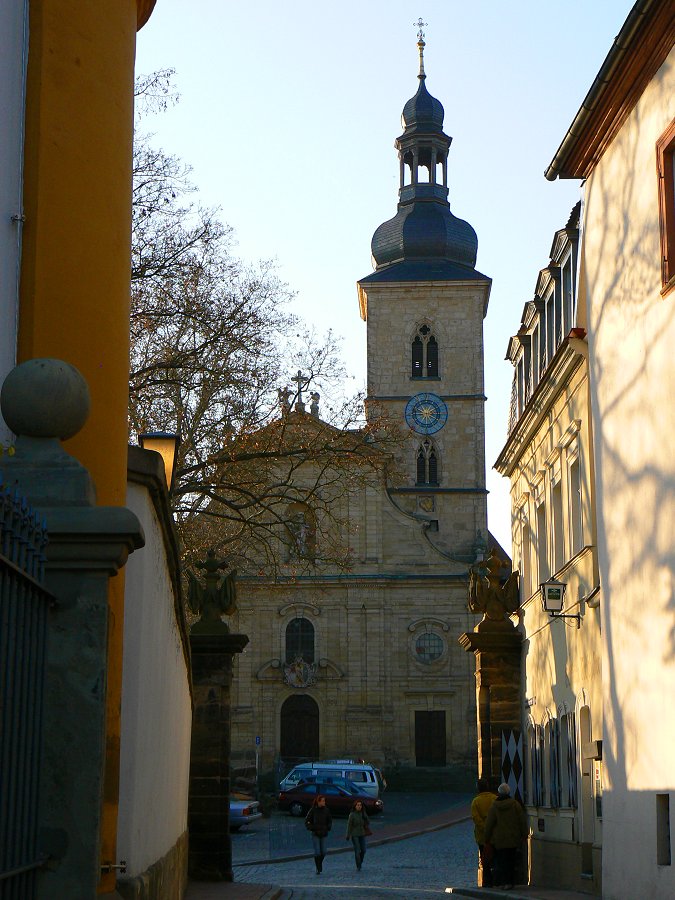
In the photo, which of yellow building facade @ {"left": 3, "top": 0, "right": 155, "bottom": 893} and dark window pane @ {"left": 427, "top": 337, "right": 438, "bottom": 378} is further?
dark window pane @ {"left": 427, "top": 337, "right": 438, "bottom": 378}

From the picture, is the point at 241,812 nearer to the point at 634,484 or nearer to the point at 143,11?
the point at 634,484

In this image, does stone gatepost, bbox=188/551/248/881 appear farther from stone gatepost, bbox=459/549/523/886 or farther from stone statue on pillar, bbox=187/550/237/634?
stone gatepost, bbox=459/549/523/886

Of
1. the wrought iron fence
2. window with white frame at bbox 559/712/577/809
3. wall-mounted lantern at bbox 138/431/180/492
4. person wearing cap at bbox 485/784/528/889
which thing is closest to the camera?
the wrought iron fence

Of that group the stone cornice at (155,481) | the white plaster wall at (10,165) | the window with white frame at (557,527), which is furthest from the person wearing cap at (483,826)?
the white plaster wall at (10,165)

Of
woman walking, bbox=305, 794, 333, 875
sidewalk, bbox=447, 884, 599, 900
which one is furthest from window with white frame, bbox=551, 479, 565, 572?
woman walking, bbox=305, 794, 333, 875

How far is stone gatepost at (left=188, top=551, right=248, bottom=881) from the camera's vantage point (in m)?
19.4

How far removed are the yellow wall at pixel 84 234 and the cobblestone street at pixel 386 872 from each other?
11113mm

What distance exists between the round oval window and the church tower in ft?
12.3

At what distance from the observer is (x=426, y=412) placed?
68562 millimetres

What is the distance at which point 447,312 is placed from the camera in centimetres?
7038

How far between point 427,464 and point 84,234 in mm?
59886

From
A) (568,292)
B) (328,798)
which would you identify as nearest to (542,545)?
(568,292)

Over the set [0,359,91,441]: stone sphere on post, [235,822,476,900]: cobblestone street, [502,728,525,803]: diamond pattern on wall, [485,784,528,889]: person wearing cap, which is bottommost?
[235,822,476,900]: cobblestone street

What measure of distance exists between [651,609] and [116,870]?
6.85 meters
